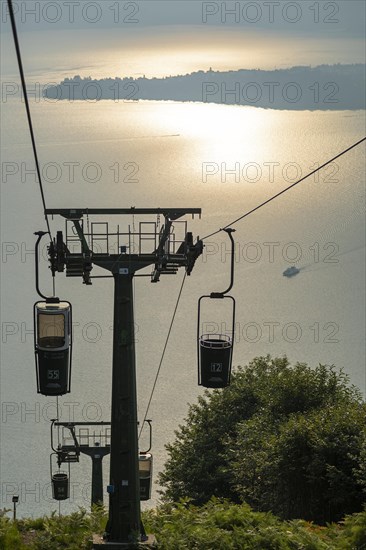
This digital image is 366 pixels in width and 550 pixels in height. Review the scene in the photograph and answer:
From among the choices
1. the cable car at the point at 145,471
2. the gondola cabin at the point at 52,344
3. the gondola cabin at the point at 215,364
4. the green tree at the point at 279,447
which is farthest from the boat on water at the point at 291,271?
the gondola cabin at the point at 52,344

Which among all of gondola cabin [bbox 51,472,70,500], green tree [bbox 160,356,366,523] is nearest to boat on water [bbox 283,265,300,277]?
green tree [bbox 160,356,366,523]

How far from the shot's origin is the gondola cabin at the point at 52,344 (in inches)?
637

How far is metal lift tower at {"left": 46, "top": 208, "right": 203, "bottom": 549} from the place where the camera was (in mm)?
16734

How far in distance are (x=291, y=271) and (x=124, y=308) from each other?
106 meters

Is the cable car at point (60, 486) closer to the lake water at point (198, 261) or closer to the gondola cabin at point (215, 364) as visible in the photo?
the gondola cabin at point (215, 364)

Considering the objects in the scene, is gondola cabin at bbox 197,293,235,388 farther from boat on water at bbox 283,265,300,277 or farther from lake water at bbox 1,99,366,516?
boat on water at bbox 283,265,300,277

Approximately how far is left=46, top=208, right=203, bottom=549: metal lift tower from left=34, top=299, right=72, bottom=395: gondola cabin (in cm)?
86

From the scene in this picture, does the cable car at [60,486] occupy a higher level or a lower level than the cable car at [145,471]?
lower

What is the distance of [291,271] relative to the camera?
122m

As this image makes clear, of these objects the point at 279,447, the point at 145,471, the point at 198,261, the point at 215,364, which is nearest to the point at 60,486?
the point at 279,447

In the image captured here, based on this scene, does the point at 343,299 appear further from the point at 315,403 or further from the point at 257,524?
the point at 257,524

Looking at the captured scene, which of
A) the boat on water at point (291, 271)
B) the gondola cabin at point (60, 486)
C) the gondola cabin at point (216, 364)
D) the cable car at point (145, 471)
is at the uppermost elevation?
the boat on water at point (291, 271)

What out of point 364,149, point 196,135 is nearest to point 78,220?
point 196,135

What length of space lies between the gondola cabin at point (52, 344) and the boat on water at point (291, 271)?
105 m
